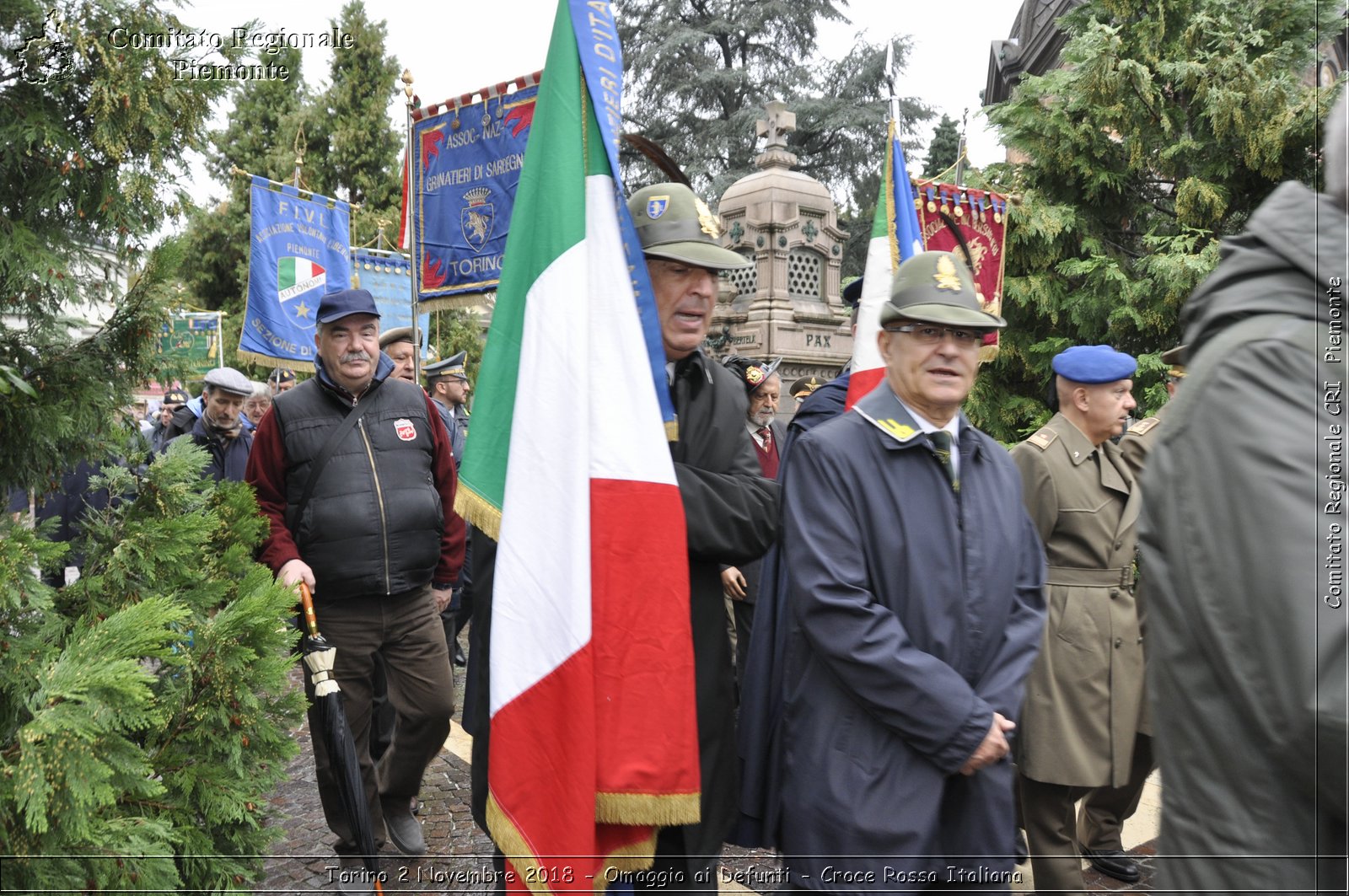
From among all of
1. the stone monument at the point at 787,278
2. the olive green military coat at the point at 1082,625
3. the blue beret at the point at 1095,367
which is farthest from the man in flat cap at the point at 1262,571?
the stone monument at the point at 787,278

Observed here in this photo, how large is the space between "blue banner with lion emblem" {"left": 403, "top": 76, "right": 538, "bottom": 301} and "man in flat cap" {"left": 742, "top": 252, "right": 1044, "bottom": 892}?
4.07 meters

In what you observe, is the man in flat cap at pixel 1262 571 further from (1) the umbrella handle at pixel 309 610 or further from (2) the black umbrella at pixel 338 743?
(1) the umbrella handle at pixel 309 610

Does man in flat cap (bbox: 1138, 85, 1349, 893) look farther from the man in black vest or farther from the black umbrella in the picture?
the man in black vest

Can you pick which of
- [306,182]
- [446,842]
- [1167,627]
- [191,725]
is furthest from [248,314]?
[306,182]

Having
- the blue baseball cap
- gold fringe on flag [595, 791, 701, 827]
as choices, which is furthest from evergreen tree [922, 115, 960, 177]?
gold fringe on flag [595, 791, 701, 827]

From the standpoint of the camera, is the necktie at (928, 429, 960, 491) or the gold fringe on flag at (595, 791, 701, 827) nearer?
the gold fringe on flag at (595, 791, 701, 827)

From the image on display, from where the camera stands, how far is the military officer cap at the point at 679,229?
2.91 metres

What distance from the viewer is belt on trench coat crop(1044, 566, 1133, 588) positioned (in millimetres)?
3975

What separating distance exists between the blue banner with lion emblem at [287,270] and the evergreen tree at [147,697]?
5.90m

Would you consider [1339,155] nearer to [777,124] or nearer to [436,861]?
[436,861]

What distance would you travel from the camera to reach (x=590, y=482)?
8.68ft

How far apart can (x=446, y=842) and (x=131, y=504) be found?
7.40ft

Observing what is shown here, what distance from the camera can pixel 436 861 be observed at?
4.44 meters

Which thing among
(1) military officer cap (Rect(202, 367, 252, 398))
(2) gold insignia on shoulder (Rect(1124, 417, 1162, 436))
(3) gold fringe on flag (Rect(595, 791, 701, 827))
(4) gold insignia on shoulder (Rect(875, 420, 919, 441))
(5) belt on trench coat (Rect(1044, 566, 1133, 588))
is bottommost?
(3) gold fringe on flag (Rect(595, 791, 701, 827))
